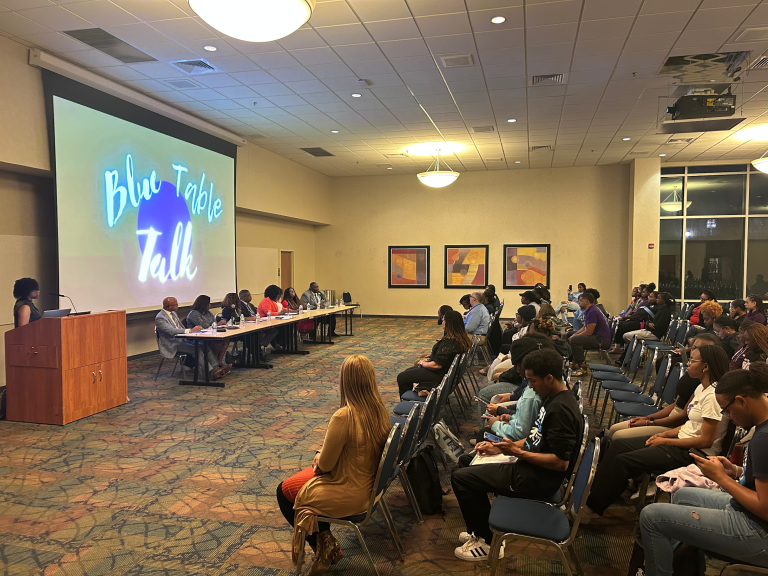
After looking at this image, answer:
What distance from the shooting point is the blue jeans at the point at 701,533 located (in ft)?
7.10

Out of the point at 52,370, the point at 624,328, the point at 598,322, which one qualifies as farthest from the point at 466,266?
the point at 52,370

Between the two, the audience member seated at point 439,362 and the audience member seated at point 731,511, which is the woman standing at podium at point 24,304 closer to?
the audience member seated at point 439,362

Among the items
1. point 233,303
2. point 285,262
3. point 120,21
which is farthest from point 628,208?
point 120,21

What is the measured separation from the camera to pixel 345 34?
6176 millimetres

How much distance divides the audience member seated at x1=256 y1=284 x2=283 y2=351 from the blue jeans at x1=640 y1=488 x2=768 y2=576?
306 inches

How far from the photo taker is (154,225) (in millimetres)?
8875

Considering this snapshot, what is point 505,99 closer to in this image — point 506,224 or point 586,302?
point 586,302

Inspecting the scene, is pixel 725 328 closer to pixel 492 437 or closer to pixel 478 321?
pixel 478 321

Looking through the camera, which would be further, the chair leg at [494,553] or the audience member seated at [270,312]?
the audience member seated at [270,312]

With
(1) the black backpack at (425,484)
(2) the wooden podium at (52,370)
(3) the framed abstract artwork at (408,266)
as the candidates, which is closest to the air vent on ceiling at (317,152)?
(3) the framed abstract artwork at (408,266)

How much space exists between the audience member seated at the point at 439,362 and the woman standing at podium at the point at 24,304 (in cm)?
416

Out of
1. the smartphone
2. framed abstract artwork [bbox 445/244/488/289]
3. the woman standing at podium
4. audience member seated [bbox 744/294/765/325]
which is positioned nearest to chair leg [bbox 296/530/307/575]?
the smartphone

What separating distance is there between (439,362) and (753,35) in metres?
5.35

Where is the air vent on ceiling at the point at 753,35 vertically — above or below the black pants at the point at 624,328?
above
